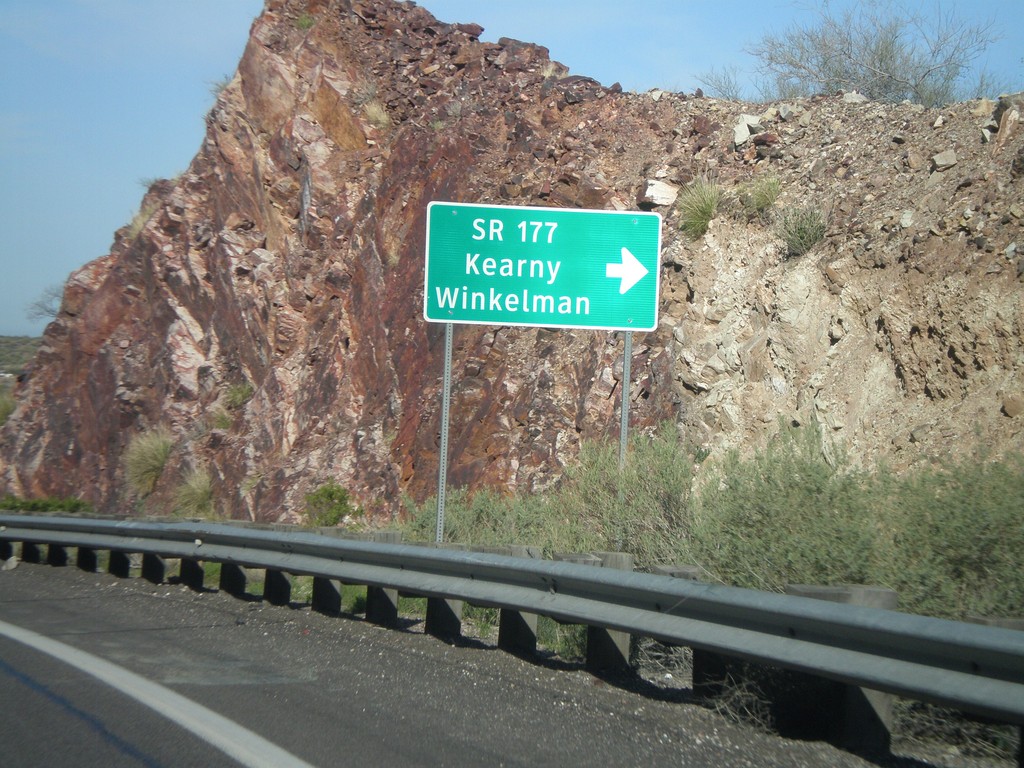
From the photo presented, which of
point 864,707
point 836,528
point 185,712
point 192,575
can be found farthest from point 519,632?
point 192,575

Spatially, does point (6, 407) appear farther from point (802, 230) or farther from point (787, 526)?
point (787, 526)

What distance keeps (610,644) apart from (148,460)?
19402mm

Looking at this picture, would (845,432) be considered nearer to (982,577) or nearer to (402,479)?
(982,577)

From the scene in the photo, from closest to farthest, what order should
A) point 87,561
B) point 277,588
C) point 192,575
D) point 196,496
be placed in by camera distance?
point 277,588, point 192,575, point 87,561, point 196,496

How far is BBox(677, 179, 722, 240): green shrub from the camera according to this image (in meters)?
15.8

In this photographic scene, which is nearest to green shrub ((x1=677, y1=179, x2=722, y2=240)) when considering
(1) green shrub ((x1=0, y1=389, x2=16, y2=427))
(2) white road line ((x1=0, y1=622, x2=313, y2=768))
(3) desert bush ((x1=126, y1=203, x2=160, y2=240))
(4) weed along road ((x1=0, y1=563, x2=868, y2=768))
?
(4) weed along road ((x1=0, y1=563, x2=868, y2=768))

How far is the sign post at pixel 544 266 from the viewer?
35.3ft

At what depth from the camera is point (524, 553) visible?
26.6 ft

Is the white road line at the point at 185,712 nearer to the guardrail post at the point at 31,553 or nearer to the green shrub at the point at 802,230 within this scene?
the guardrail post at the point at 31,553

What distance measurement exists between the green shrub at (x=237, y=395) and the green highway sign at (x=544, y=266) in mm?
13707

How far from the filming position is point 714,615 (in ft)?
19.4

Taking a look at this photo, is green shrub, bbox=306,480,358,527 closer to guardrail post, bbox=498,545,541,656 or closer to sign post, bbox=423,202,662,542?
sign post, bbox=423,202,662,542

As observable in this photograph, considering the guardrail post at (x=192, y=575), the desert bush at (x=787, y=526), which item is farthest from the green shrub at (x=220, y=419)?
the desert bush at (x=787, y=526)

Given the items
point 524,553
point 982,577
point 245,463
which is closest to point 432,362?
point 245,463
